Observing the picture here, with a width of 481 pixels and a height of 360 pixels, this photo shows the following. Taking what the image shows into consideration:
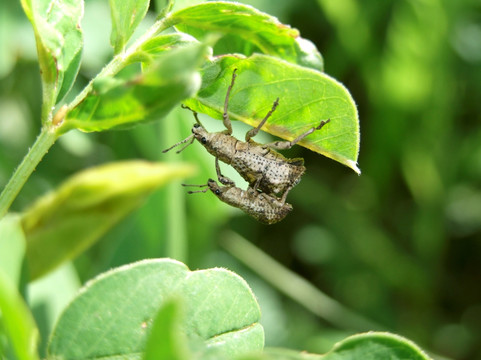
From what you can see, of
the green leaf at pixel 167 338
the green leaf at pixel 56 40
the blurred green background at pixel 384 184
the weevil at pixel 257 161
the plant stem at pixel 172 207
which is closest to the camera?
the green leaf at pixel 167 338

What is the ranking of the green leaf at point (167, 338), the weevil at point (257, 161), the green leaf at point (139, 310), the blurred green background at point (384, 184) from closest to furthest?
the green leaf at point (167, 338), the green leaf at point (139, 310), the weevil at point (257, 161), the blurred green background at point (384, 184)

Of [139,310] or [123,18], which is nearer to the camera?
[139,310]

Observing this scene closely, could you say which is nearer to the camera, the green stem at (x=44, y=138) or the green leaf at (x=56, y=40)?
the green stem at (x=44, y=138)

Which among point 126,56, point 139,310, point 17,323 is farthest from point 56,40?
point 17,323

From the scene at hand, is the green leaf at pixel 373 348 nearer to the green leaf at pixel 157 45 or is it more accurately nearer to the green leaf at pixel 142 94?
the green leaf at pixel 142 94

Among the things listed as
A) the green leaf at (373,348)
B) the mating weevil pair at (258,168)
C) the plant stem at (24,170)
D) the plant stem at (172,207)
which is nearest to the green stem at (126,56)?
the plant stem at (24,170)

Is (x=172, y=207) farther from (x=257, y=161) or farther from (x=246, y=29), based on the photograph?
(x=246, y=29)

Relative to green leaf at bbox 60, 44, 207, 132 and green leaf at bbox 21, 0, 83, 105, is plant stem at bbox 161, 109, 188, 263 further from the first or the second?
Result: green leaf at bbox 60, 44, 207, 132
